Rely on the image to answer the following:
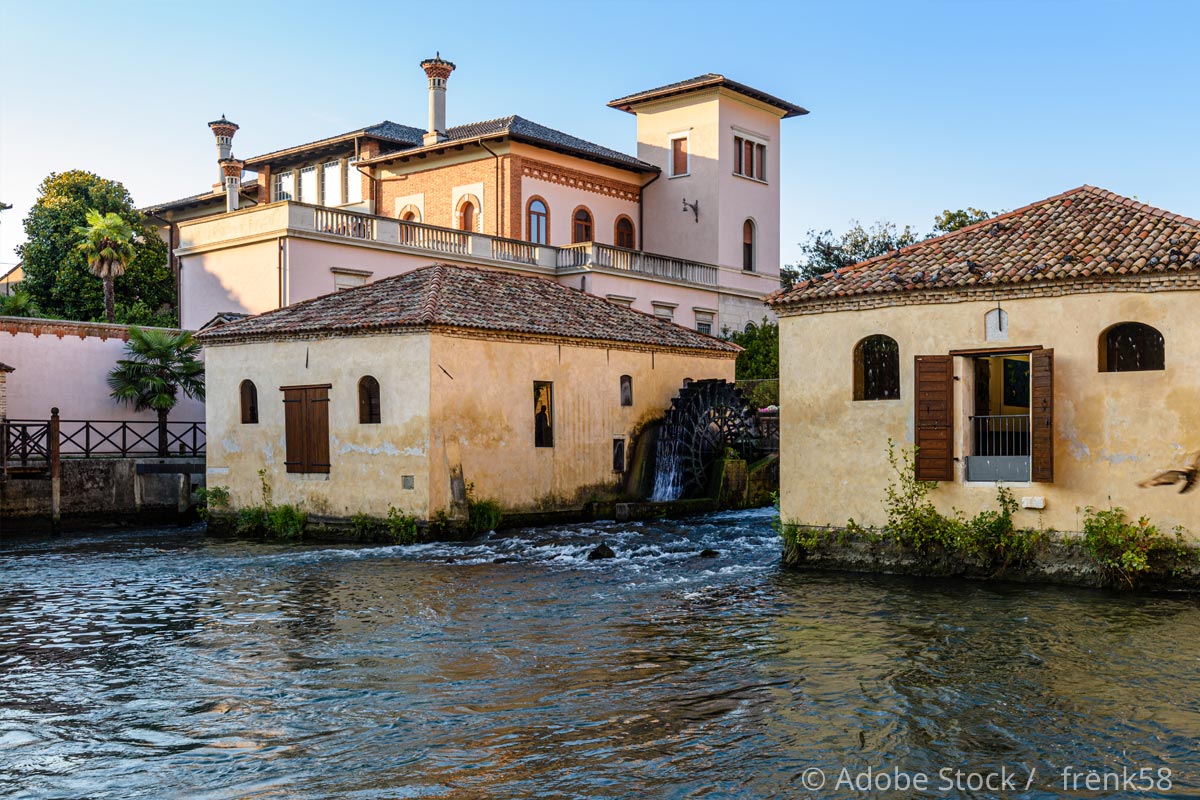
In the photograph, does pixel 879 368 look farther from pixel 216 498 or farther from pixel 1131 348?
pixel 216 498

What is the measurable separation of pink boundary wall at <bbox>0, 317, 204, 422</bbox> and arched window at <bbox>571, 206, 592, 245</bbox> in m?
15.1

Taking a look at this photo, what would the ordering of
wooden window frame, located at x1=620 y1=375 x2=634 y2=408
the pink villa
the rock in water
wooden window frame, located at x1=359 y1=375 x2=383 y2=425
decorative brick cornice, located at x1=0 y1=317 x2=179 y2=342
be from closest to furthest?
the rock in water
wooden window frame, located at x1=359 y1=375 x2=383 y2=425
wooden window frame, located at x1=620 y1=375 x2=634 y2=408
decorative brick cornice, located at x1=0 y1=317 x2=179 y2=342
the pink villa

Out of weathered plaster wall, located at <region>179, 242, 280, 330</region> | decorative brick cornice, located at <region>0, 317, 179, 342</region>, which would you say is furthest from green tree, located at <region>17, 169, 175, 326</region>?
decorative brick cornice, located at <region>0, 317, 179, 342</region>

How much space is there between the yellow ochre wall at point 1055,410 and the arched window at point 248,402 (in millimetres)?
11134

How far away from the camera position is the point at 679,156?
134 feet

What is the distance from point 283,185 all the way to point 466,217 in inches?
422

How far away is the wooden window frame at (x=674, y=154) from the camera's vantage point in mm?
40469

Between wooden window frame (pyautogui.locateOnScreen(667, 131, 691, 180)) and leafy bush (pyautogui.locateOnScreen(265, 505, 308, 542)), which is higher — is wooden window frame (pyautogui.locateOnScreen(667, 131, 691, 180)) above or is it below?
above

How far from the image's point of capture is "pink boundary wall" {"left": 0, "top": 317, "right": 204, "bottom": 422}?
2719 centimetres

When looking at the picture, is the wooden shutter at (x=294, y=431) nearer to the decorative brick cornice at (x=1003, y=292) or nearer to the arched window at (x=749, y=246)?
the decorative brick cornice at (x=1003, y=292)

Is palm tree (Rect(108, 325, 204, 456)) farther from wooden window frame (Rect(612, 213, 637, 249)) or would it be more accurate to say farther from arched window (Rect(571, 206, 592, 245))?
wooden window frame (Rect(612, 213, 637, 249))

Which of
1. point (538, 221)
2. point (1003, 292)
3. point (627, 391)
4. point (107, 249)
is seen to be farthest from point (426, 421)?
point (538, 221)

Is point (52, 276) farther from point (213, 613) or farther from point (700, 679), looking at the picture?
point (700, 679)

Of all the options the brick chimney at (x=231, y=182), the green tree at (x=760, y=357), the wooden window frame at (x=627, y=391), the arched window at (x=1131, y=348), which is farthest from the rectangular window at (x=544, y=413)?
the brick chimney at (x=231, y=182)
